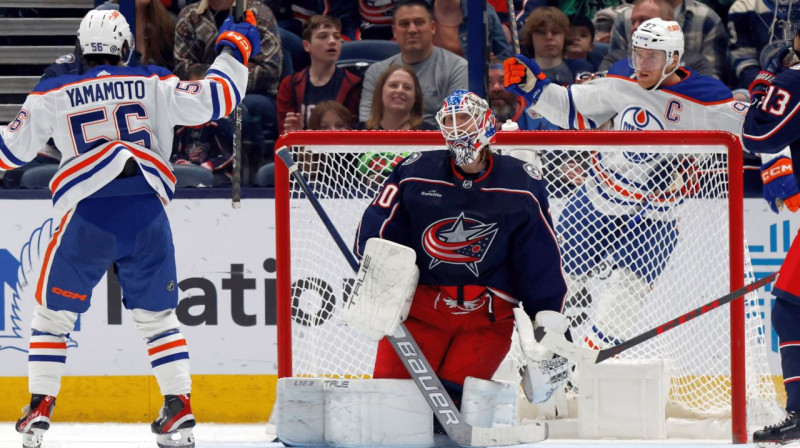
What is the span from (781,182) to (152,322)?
194 centimetres

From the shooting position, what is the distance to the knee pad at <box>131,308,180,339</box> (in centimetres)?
381

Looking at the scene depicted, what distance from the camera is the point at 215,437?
454 cm

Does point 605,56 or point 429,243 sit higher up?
point 605,56

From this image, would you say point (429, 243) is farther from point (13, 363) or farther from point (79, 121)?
point (13, 363)

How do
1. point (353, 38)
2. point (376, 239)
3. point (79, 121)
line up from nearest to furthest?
1. point (376, 239)
2. point (79, 121)
3. point (353, 38)

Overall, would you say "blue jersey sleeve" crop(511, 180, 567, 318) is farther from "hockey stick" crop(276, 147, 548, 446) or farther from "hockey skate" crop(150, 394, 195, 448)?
"hockey skate" crop(150, 394, 195, 448)

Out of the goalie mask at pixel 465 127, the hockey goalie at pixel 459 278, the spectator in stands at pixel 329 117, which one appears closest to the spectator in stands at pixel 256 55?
the spectator in stands at pixel 329 117

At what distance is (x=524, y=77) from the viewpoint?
441 cm

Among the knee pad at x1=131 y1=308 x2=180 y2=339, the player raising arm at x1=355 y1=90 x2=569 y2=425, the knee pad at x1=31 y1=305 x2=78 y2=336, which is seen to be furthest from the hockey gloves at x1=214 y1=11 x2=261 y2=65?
the knee pad at x1=31 y1=305 x2=78 y2=336

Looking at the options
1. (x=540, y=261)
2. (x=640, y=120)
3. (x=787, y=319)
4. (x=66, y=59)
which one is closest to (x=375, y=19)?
(x=66, y=59)

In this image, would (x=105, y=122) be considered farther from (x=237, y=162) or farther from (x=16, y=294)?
(x=16, y=294)

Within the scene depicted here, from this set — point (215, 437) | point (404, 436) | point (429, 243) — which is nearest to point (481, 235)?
point (429, 243)

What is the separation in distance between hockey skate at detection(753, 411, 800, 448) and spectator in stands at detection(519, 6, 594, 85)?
1.84m

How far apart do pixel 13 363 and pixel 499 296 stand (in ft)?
7.23
